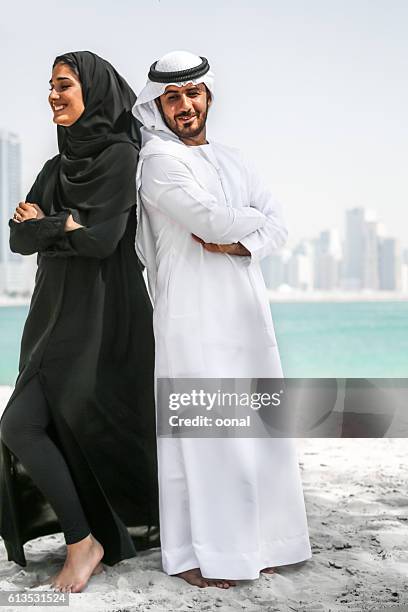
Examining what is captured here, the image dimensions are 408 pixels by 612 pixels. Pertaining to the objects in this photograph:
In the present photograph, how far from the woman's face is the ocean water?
46.0 ft

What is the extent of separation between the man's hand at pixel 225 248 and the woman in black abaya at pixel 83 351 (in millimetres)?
232

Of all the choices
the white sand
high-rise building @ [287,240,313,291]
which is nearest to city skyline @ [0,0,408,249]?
high-rise building @ [287,240,313,291]

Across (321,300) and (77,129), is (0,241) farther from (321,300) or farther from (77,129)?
(77,129)

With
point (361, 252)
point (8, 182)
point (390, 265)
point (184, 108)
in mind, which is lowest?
point (390, 265)

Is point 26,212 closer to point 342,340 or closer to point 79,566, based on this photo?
point 79,566

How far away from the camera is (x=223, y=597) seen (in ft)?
6.96

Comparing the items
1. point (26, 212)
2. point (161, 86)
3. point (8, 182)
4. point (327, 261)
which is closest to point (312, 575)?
point (26, 212)

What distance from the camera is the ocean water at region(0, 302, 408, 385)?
55.0 feet

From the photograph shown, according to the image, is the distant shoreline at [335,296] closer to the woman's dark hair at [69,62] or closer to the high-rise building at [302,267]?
the high-rise building at [302,267]

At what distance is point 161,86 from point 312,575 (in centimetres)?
143

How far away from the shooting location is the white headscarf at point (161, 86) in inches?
87.0

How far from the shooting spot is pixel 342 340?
56.6 ft

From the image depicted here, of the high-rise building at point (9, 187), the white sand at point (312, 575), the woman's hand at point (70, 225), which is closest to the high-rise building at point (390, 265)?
the high-rise building at point (9, 187)

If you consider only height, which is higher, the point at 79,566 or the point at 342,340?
the point at 79,566
